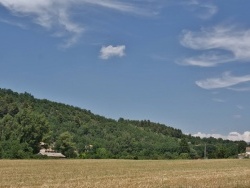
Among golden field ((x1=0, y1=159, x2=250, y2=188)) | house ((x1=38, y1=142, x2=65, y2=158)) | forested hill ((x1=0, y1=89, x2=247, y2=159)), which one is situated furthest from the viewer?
house ((x1=38, y1=142, x2=65, y2=158))

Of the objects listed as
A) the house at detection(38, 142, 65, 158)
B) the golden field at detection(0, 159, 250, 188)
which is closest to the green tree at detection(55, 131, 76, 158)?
the house at detection(38, 142, 65, 158)

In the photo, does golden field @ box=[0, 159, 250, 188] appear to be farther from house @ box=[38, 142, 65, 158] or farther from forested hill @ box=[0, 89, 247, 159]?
house @ box=[38, 142, 65, 158]

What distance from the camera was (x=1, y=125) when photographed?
421 feet

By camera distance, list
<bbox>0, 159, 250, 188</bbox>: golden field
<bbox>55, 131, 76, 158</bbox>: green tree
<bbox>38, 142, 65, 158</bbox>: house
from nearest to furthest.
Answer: <bbox>0, 159, 250, 188</bbox>: golden field, <bbox>38, 142, 65, 158</bbox>: house, <bbox>55, 131, 76, 158</bbox>: green tree

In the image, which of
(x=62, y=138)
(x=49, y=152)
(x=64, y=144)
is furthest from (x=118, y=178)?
(x=64, y=144)

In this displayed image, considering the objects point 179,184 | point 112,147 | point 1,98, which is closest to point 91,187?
point 179,184

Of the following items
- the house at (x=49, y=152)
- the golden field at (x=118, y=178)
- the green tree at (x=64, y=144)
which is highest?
the green tree at (x=64, y=144)

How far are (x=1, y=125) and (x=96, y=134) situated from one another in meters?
64.1

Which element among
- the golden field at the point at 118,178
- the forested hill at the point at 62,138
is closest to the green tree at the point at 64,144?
the forested hill at the point at 62,138

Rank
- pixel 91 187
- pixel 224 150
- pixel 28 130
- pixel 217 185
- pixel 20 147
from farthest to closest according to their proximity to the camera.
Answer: pixel 224 150 < pixel 28 130 < pixel 20 147 < pixel 217 185 < pixel 91 187

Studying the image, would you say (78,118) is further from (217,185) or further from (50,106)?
(217,185)

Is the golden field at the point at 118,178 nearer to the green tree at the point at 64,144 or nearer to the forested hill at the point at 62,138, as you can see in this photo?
the forested hill at the point at 62,138

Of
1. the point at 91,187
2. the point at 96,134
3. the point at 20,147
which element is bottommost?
the point at 91,187

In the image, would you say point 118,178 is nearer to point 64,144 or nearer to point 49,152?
point 49,152
